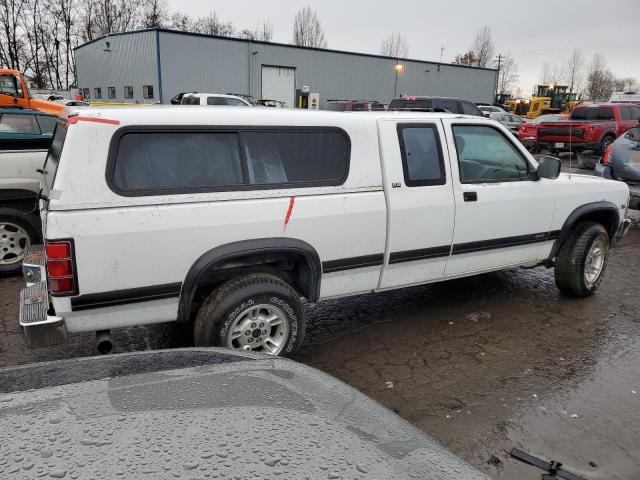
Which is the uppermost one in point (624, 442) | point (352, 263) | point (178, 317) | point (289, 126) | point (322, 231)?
point (289, 126)

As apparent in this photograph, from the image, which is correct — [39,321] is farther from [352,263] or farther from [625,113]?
[625,113]

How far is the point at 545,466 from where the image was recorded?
9.01 ft

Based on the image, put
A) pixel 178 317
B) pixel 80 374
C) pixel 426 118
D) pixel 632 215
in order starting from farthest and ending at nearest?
pixel 632 215 → pixel 426 118 → pixel 178 317 → pixel 80 374

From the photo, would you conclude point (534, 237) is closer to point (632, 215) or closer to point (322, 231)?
point (322, 231)

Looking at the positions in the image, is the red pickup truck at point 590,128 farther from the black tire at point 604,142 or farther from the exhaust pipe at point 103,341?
the exhaust pipe at point 103,341

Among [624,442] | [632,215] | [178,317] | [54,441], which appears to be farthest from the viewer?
[632,215]

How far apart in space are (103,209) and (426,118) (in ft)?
8.87

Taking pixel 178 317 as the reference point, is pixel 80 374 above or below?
above

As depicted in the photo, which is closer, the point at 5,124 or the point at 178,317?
the point at 178,317

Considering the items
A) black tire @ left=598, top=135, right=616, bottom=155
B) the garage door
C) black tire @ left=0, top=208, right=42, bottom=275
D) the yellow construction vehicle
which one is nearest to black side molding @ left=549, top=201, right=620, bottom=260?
black tire @ left=0, top=208, right=42, bottom=275

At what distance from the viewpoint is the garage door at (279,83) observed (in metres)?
32.6

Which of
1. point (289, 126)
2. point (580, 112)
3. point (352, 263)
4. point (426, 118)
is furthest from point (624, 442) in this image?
point (580, 112)

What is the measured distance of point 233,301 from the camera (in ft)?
10.9

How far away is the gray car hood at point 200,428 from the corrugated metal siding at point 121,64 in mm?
30067
